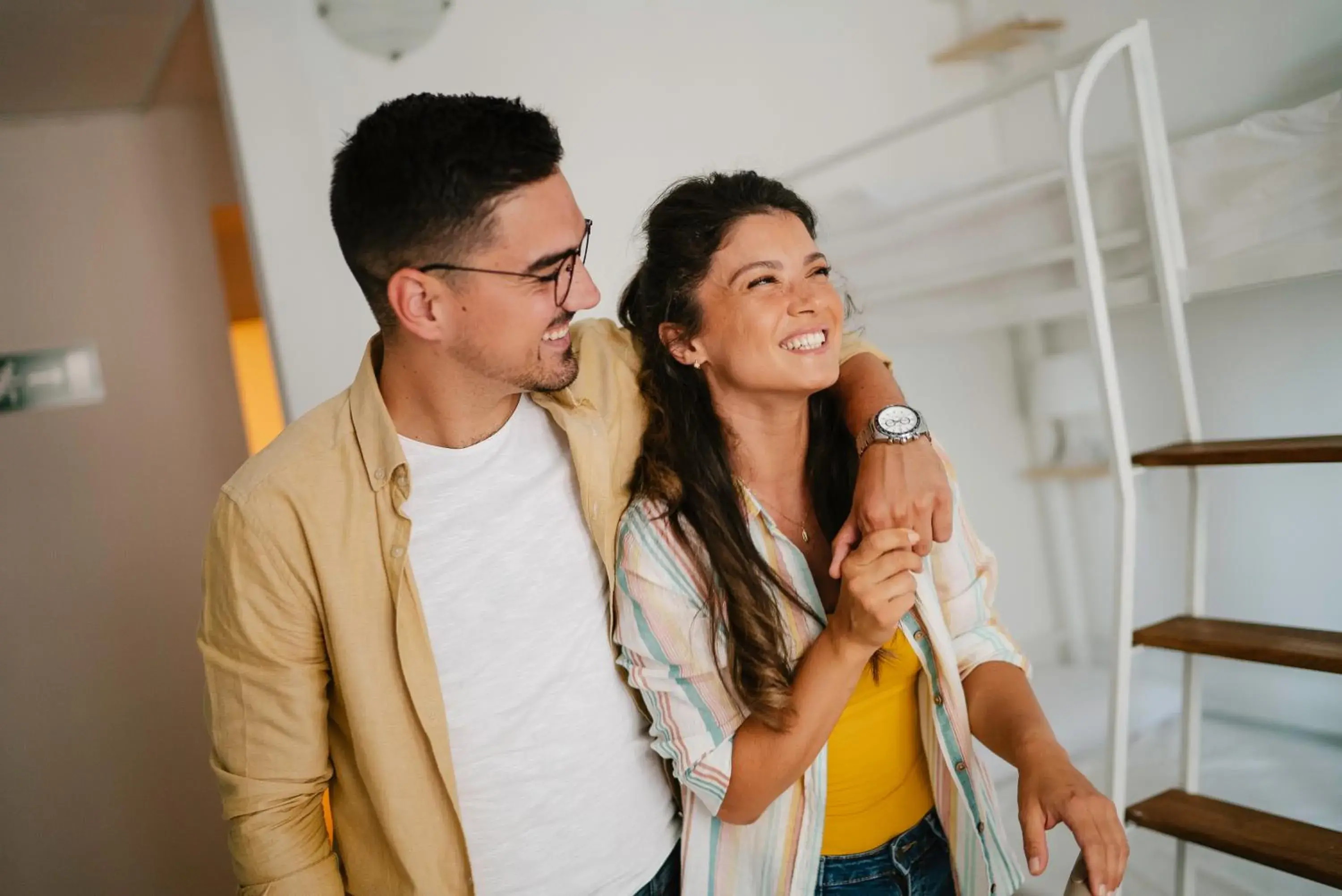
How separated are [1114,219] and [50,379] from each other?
3030 millimetres

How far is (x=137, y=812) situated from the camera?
322cm

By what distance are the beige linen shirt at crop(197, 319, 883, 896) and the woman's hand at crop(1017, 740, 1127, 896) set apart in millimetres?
678

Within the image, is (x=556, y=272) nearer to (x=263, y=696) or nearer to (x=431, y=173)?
(x=431, y=173)

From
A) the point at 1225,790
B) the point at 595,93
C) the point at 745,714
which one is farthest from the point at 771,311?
the point at 1225,790

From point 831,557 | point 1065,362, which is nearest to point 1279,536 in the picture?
point 1065,362

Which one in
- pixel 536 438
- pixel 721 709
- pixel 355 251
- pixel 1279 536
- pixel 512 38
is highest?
pixel 512 38

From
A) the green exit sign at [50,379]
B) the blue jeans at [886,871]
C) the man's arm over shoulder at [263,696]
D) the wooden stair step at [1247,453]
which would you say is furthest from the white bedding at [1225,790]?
the green exit sign at [50,379]

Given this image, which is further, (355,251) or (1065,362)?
(1065,362)

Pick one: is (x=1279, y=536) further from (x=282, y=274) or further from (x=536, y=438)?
(x=282, y=274)

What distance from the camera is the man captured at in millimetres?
1259

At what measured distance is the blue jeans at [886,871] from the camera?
1393 mm

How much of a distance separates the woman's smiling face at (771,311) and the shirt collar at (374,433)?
1.47ft

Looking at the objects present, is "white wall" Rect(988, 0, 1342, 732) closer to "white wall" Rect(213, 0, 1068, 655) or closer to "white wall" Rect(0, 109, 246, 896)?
"white wall" Rect(213, 0, 1068, 655)

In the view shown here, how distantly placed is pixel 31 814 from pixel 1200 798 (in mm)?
3141
